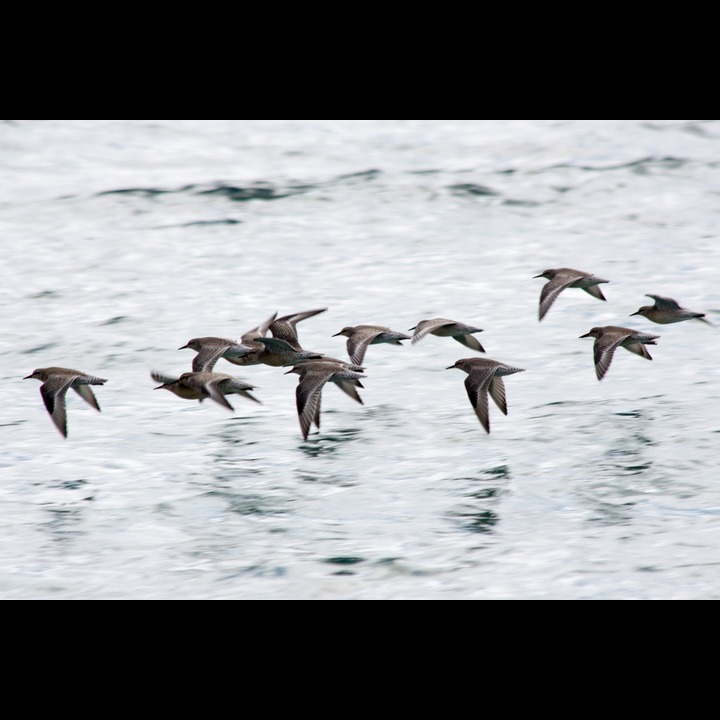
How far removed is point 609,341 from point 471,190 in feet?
32.5

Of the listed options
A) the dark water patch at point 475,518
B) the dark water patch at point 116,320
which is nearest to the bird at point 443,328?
the dark water patch at point 475,518

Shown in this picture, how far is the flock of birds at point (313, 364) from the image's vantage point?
12133mm

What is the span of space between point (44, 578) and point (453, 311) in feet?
26.3

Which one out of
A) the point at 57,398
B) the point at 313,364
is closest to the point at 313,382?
the point at 313,364

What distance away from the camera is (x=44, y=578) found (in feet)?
33.6

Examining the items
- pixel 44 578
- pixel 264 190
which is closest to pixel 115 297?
pixel 264 190

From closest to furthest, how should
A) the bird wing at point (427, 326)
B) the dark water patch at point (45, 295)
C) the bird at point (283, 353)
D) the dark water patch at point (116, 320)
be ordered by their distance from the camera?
the bird at point (283, 353)
the bird wing at point (427, 326)
the dark water patch at point (116, 320)
the dark water patch at point (45, 295)

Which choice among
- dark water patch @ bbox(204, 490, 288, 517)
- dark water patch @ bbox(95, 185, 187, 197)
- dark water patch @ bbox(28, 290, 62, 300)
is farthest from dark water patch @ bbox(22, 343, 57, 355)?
dark water patch @ bbox(95, 185, 187, 197)

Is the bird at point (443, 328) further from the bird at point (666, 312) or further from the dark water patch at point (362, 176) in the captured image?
the dark water patch at point (362, 176)

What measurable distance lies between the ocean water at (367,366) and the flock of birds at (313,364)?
56cm

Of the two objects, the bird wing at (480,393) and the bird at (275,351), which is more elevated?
the bird at (275,351)

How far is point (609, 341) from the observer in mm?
13383

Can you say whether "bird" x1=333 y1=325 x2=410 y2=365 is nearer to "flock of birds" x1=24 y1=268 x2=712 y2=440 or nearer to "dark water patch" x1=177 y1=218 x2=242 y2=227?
"flock of birds" x1=24 y1=268 x2=712 y2=440

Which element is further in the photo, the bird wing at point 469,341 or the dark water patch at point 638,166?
the dark water patch at point 638,166
